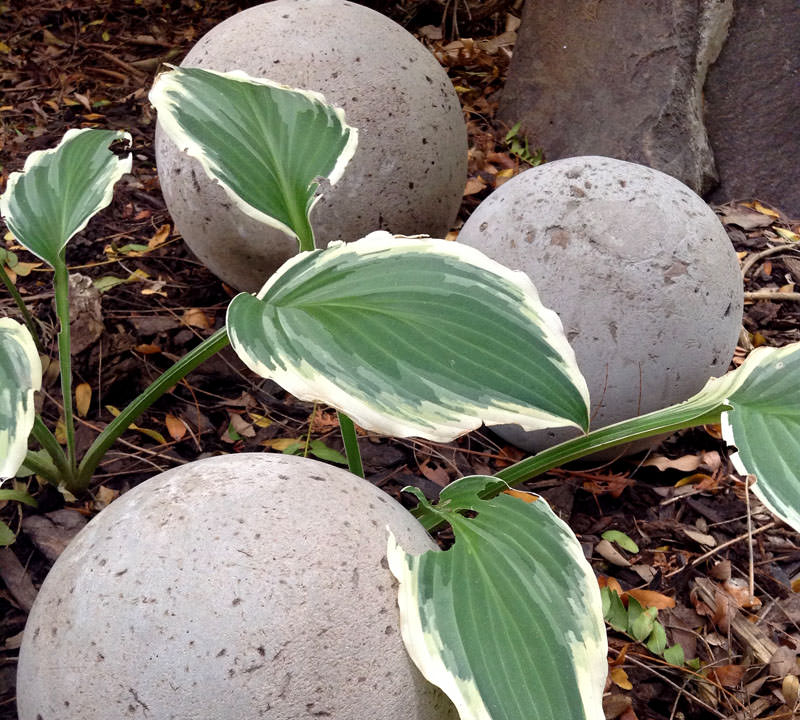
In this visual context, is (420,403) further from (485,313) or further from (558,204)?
(558,204)

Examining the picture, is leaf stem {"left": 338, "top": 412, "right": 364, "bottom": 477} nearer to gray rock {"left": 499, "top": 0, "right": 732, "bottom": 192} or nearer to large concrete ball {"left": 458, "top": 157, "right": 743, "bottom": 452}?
large concrete ball {"left": 458, "top": 157, "right": 743, "bottom": 452}

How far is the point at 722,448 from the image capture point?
77.4 inches

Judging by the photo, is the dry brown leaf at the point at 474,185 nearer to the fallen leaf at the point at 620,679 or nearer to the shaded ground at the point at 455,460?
the shaded ground at the point at 455,460

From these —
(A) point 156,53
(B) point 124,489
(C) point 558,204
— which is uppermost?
(C) point 558,204

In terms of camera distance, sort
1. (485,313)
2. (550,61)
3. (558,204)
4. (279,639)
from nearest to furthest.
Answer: (279,639)
(485,313)
(558,204)
(550,61)

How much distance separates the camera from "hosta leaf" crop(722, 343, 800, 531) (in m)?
1.08

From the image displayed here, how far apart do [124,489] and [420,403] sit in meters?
0.94

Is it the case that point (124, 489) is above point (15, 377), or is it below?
below

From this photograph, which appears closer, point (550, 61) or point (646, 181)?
point (646, 181)

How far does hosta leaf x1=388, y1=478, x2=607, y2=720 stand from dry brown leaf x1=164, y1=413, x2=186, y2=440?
95cm

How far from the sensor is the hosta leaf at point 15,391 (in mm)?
1027

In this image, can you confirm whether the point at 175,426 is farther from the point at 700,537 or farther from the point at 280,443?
the point at 700,537

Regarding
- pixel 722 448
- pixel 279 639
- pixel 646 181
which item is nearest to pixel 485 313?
pixel 279 639

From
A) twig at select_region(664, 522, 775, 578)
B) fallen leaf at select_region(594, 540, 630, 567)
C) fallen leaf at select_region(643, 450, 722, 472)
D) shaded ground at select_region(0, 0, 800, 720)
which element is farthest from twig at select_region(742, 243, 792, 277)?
fallen leaf at select_region(594, 540, 630, 567)
